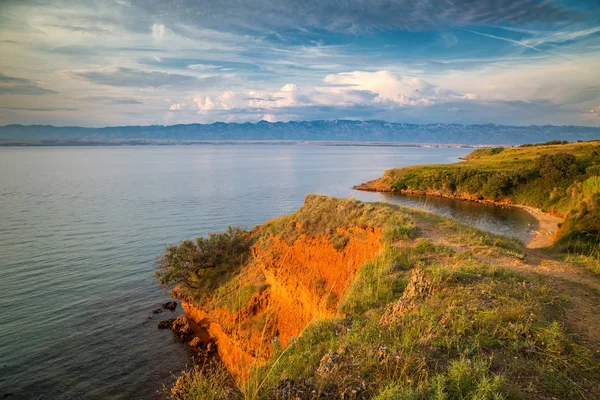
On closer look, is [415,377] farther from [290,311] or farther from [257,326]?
[257,326]

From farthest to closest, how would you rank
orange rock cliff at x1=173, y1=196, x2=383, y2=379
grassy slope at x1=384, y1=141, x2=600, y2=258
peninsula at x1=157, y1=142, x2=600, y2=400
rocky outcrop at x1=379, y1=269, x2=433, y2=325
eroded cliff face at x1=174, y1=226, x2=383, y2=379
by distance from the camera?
grassy slope at x1=384, y1=141, x2=600, y2=258 < orange rock cliff at x1=173, y1=196, x2=383, y2=379 < eroded cliff face at x1=174, y1=226, x2=383, y2=379 < rocky outcrop at x1=379, y1=269, x2=433, y2=325 < peninsula at x1=157, y1=142, x2=600, y2=400

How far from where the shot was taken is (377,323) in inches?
282

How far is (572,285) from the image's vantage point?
9.86 m

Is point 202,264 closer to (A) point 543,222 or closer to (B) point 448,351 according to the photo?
(B) point 448,351

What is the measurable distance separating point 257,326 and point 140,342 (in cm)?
879

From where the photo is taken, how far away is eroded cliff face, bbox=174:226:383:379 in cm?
1717

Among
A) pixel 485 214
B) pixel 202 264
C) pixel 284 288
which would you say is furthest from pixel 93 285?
pixel 485 214

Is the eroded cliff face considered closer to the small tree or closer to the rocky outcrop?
the small tree

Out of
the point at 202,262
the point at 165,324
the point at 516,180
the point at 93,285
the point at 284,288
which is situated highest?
the point at 516,180

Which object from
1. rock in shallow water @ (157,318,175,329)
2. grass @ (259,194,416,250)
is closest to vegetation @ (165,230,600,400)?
grass @ (259,194,416,250)

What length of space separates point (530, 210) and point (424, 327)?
6611 centimetres

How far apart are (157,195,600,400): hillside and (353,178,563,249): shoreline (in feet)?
72.7

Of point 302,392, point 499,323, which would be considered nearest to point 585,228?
point 499,323

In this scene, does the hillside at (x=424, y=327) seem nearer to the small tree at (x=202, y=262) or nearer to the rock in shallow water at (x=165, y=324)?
the small tree at (x=202, y=262)
